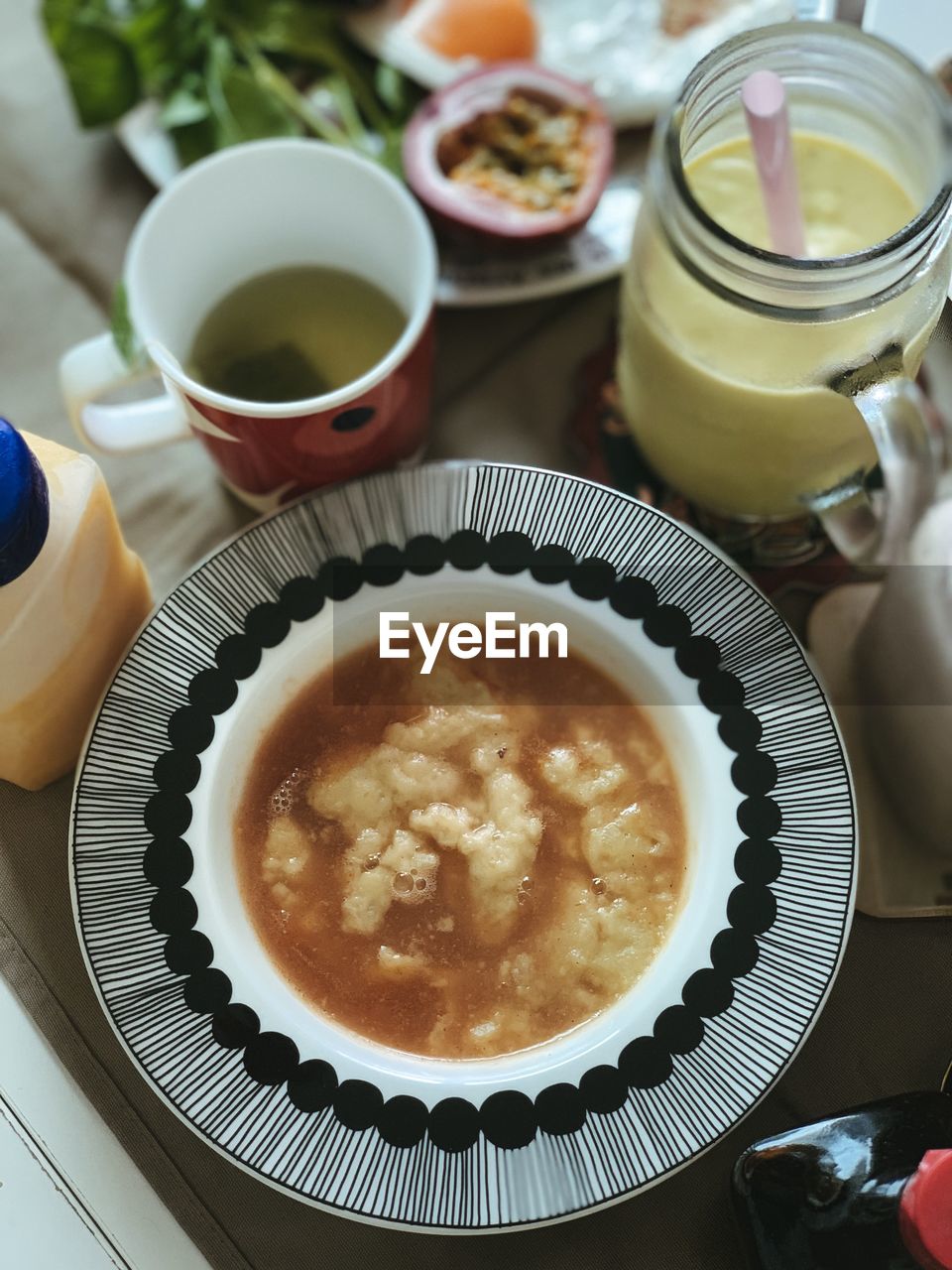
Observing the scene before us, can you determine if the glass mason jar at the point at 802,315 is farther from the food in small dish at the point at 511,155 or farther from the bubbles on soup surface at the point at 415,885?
the bubbles on soup surface at the point at 415,885

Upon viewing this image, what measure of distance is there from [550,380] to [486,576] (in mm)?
287

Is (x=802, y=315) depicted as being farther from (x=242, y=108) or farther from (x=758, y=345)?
(x=242, y=108)

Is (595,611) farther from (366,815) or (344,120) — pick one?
(344,120)

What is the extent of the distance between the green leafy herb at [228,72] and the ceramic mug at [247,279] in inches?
5.7

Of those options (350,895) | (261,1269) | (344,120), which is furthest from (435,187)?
(261,1269)

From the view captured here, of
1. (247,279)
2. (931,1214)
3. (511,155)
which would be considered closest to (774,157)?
(511,155)

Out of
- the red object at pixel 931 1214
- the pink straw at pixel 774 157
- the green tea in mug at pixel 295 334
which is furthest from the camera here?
the green tea in mug at pixel 295 334

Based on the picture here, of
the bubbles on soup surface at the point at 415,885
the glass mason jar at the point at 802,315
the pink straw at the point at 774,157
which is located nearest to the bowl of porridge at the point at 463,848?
the bubbles on soup surface at the point at 415,885

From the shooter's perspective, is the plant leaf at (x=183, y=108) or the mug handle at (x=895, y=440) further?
the plant leaf at (x=183, y=108)

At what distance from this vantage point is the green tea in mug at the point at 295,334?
998mm

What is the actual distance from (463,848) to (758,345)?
42 cm

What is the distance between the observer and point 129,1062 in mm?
858

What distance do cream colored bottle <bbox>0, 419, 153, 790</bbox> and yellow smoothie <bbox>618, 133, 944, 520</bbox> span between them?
0.44 meters

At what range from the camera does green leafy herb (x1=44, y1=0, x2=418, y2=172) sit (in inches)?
42.9
